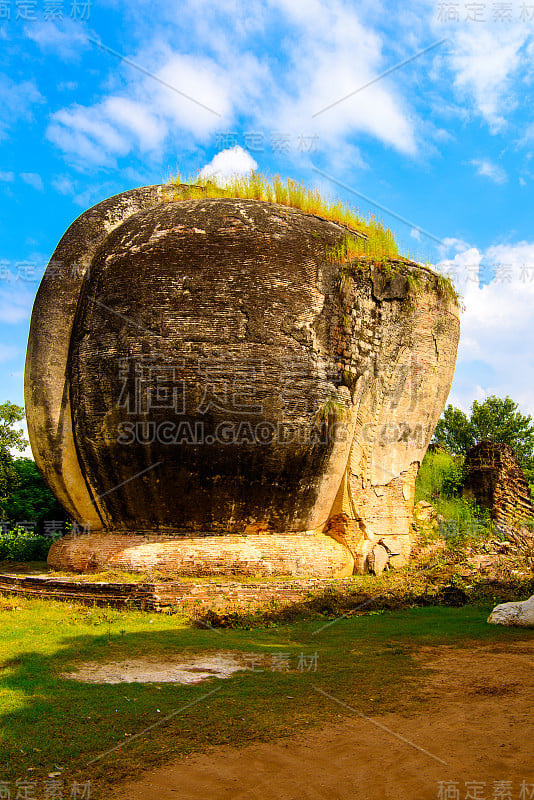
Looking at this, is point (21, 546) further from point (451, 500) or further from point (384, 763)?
point (384, 763)

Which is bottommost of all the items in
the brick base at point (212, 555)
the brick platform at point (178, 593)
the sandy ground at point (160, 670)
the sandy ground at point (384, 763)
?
the sandy ground at point (160, 670)

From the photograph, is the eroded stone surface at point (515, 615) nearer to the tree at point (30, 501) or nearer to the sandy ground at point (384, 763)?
the sandy ground at point (384, 763)

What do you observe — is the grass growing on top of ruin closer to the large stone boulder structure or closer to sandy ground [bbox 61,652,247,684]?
the large stone boulder structure

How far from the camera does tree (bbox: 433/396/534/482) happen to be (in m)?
28.1

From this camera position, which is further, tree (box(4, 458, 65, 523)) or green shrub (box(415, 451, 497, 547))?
tree (box(4, 458, 65, 523))

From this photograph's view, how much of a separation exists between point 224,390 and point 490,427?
2334cm

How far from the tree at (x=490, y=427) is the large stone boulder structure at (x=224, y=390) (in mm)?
19611

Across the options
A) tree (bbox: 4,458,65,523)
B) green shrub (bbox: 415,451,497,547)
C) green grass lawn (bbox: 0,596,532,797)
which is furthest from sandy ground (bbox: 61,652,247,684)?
tree (bbox: 4,458,65,523)

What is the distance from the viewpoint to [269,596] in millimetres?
7840

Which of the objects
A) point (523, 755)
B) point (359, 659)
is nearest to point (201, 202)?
point (359, 659)

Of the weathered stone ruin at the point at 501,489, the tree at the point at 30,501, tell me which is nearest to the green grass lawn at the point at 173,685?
the weathered stone ruin at the point at 501,489

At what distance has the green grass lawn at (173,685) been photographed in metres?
3.69

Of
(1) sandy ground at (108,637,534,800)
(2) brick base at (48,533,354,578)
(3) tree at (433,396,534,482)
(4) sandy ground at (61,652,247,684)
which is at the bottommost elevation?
(4) sandy ground at (61,652,247,684)

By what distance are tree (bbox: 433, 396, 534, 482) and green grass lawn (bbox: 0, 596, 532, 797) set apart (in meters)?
22.1
